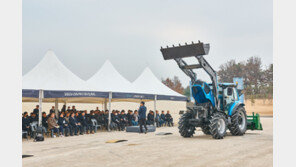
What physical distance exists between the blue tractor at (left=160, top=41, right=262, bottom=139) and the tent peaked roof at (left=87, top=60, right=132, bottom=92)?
20.8ft

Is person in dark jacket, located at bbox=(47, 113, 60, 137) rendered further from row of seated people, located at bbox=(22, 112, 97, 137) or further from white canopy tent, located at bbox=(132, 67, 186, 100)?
white canopy tent, located at bbox=(132, 67, 186, 100)

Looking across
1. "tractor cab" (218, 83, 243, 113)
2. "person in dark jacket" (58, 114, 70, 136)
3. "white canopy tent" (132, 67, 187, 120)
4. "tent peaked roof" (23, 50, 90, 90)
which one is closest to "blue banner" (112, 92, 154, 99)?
"white canopy tent" (132, 67, 187, 120)

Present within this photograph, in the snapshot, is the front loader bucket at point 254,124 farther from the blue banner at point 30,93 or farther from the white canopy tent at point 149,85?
the blue banner at point 30,93

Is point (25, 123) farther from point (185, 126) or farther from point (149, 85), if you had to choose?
point (149, 85)

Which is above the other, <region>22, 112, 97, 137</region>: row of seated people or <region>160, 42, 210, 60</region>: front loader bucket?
<region>160, 42, 210, 60</region>: front loader bucket

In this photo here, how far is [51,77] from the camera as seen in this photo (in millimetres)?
15516

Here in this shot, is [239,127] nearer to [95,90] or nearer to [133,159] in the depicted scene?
[133,159]

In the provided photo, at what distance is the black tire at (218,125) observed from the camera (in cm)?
1129

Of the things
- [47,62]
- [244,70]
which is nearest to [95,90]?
[47,62]

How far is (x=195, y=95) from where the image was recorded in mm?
12258

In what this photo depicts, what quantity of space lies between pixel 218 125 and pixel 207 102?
1.00 meters

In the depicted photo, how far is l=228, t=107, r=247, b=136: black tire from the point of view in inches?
493

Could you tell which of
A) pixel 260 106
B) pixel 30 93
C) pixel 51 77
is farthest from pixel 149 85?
pixel 260 106

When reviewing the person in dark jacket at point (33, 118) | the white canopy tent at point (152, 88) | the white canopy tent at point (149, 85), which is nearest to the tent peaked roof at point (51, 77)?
the person in dark jacket at point (33, 118)
